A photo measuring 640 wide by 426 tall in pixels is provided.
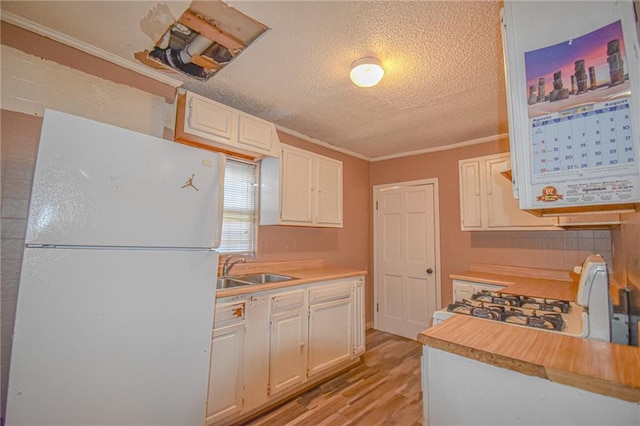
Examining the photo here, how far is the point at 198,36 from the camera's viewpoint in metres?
1.73

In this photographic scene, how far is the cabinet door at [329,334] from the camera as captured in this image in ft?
8.02

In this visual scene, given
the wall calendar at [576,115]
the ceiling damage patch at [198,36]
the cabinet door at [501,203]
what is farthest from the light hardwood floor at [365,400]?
the ceiling damage patch at [198,36]

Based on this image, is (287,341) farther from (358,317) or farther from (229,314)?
(358,317)

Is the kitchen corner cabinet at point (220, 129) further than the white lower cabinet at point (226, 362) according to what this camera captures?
Yes

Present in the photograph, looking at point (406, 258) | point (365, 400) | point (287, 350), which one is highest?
point (406, 258)

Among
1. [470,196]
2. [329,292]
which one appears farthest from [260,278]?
[470,196]

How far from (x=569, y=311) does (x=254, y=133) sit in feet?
7.88

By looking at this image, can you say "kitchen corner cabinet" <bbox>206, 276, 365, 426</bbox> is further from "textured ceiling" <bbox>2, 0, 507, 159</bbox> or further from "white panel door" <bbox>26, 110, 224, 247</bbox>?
"textured ceiling" <bbox>2, 0, 507, 159</bbox>

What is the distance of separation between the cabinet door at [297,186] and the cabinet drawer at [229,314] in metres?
1.02

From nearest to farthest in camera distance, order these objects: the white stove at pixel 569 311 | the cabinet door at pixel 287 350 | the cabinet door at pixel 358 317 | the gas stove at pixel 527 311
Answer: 1. the white stove at pixel 569 311
2. the gas stove at pixel 527 311
3. the cabinet door at pixel 287 350
4. the cabinet door at pixel 358 317

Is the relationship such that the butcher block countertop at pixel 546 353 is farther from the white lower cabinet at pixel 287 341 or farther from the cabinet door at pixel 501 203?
the cabinet door at pixel 501 203

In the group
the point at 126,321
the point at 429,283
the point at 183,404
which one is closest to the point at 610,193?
the point at 126,321

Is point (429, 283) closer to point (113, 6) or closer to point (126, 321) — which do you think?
point (126, 321)

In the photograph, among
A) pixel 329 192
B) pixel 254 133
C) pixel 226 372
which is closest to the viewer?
pixel 226 372
